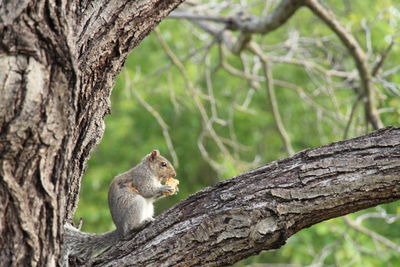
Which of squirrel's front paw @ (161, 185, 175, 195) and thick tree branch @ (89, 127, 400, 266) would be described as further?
squirrel's front paw @ (161, 185, 175, 195)

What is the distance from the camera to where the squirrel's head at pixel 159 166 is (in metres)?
5.22

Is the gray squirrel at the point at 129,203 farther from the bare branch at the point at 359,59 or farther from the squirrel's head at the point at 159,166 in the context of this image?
the bare branch at the point at 359,59

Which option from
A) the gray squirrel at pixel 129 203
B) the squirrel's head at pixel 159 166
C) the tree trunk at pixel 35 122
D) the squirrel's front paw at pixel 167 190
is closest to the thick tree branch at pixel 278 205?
the tree trunk at pixel 35 122

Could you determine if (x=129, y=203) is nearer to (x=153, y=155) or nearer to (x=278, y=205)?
(x=153, y=155)

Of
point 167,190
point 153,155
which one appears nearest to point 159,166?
point 153,155

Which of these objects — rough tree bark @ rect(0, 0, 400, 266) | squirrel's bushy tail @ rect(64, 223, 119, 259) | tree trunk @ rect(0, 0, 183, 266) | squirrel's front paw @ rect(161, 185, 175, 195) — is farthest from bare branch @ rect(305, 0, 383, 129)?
tree trunk @ rect(0, 0, 183, 266)

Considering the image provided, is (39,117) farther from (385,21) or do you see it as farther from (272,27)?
(385,21)

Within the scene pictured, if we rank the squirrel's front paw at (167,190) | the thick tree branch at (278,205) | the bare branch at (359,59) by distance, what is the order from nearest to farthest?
the thick tree branch at (278,205) < the squirrel's front paw at (167,190) < the bare branch at (359,59)

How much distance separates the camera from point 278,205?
304 centimetres

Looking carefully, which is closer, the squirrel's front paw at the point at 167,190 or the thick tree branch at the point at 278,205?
the thick tree branch at the point at 278,205

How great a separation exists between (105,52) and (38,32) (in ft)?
1.68

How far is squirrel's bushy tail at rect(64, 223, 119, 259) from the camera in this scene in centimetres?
368

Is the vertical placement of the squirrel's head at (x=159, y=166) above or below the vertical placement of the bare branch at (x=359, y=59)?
below

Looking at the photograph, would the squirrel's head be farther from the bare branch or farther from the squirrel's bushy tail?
the bare branch
